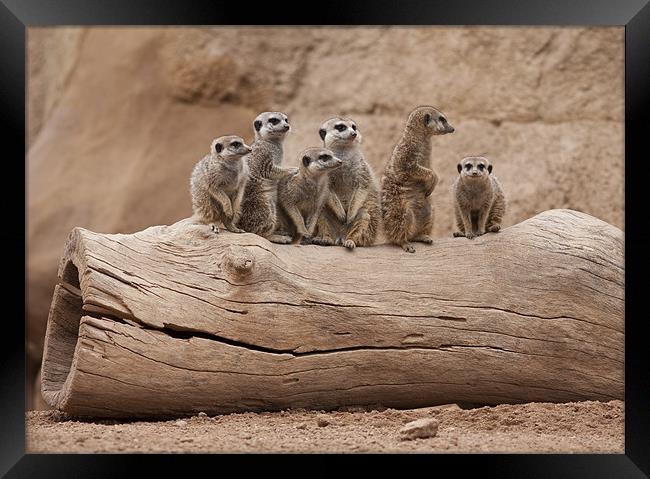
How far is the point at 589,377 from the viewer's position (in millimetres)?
4109

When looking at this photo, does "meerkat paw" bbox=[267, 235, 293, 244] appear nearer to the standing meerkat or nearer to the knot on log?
the standing meerkat

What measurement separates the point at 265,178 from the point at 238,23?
1.44m

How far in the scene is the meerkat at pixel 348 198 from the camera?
4.43 metres

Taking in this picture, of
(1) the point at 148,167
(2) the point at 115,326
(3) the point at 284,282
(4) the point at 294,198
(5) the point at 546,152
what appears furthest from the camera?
(1) the point at 148,167

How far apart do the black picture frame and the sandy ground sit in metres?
0.11

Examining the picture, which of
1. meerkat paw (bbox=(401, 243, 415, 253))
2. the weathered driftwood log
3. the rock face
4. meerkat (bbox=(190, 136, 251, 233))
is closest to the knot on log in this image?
the weathered driftwood log

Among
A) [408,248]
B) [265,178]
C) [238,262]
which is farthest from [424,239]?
[238,262]

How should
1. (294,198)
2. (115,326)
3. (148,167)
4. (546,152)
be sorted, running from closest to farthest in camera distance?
(115,326)
(294,198)
(546,152)
(148,167)

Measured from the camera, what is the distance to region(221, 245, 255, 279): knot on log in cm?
378

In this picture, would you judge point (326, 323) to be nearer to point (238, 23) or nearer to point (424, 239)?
point (424, 239)

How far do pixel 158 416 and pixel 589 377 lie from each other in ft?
7.50
